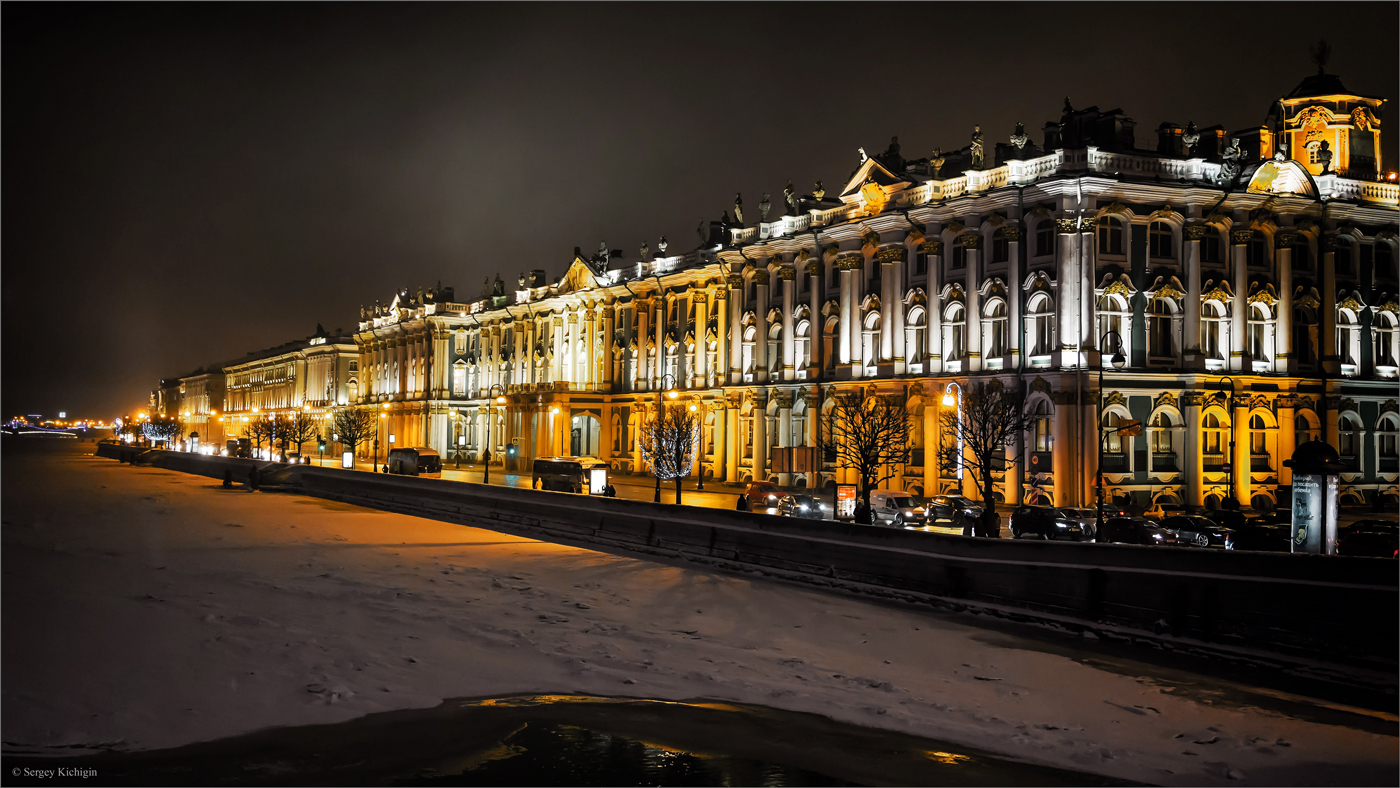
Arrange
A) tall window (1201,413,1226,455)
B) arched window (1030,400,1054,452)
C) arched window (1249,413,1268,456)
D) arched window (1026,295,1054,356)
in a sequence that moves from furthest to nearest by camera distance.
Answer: arched window (1249,413,1268,456)
tall window (1201,413,1226,455)
arched window (1026,295,1054,356)
arched window (1030,400,1054,452)

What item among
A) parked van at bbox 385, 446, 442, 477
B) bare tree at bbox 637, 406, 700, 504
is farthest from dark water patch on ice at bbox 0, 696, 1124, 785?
parked van at bbox 385, 446, 442, 477

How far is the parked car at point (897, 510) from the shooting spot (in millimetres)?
38094

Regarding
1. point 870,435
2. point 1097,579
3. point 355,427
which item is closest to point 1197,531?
point 1097,579

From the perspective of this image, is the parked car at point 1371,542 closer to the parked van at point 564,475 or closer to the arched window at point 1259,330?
the arched window at point 1259,330

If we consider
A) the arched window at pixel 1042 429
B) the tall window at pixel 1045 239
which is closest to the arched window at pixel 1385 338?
the tall window at pixel 1045 239

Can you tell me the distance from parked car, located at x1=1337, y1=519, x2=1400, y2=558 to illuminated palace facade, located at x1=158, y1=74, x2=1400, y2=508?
1241 cm

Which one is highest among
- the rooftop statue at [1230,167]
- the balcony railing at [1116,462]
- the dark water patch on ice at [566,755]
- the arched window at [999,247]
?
the rooftop statue at [1230,167]

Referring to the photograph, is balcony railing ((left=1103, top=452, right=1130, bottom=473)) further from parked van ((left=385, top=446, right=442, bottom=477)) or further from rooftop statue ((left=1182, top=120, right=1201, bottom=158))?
parked van ((left=385, top=446, right=442, bottom=477))

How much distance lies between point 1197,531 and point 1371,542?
477 cm

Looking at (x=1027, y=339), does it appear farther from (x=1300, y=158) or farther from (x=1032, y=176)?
(x=1300, y=158)

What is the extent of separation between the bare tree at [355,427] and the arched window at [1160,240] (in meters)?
63.0

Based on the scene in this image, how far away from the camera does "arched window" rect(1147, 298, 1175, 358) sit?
150 ft

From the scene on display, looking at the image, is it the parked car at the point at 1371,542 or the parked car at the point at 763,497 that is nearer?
the parked car at the point at 1371,542

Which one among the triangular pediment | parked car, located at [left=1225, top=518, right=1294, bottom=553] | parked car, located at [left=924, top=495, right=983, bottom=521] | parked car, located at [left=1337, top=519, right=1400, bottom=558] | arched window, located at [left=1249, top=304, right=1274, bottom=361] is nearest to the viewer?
parked car, located at [left=1337, top=519, right=1400, bottom=558]
